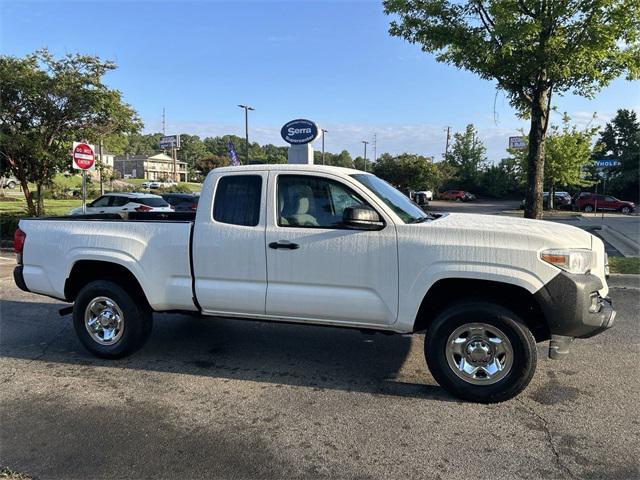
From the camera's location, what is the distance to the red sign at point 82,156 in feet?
41.9

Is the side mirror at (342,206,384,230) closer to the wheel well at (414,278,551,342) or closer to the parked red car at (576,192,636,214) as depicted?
the wheel well at (414,278,551,342)

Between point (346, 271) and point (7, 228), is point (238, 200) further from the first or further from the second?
point (7, 228)

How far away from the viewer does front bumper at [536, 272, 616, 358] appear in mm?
3725

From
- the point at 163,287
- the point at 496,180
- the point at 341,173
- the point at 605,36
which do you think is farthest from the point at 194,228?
the point at 496,180

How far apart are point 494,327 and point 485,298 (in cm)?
26

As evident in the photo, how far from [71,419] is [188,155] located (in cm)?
15060

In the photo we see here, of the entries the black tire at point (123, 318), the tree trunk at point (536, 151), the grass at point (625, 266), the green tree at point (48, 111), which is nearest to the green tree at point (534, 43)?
the tree trunk at point (536, 151)

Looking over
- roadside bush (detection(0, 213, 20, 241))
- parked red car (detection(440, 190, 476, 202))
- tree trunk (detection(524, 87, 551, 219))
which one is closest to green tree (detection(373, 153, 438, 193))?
parked red car (detection(440, 190, 476, 202))

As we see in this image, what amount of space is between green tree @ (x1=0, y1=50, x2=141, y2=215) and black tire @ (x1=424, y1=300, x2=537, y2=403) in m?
14.7

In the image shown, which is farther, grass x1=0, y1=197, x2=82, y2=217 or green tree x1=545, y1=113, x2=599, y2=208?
green tree x1=545, y1=113, x2=599, y2=208

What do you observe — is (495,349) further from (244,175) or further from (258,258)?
(244,175)

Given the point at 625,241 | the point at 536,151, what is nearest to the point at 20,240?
the point at 536,151

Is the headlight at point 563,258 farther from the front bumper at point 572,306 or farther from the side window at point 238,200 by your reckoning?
the side window at point 238,200

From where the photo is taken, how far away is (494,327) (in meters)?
3.89
